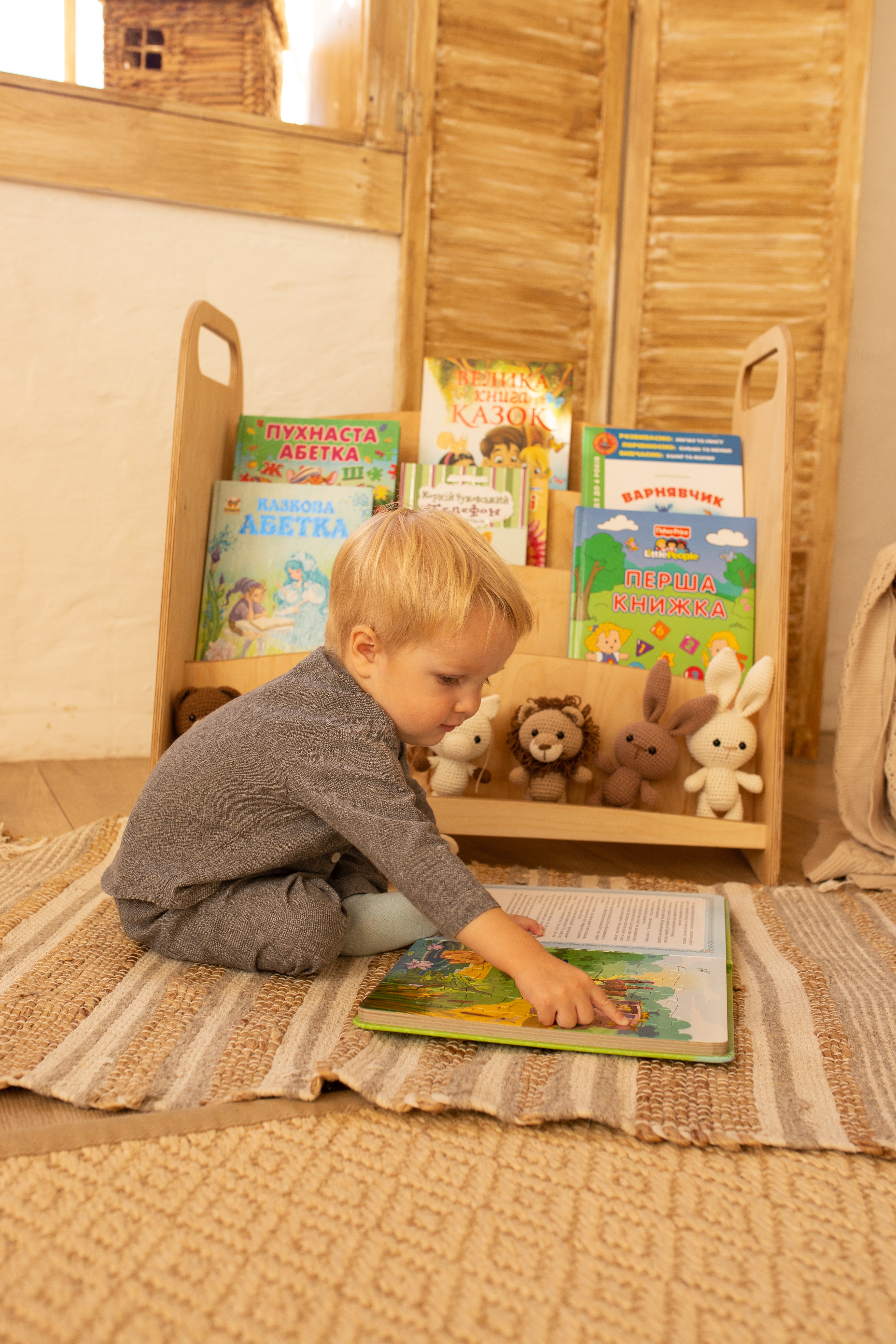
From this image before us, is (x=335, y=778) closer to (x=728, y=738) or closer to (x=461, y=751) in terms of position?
(x=461, y=751)

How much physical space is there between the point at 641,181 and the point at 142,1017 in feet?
6.21

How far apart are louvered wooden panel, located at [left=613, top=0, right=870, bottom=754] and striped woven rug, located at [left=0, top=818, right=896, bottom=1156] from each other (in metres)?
1.42

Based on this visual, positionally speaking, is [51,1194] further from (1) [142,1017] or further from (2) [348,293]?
(2) [348,293]

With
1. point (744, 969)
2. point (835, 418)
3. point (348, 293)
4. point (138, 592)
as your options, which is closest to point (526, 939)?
Answer: point (744, 969)

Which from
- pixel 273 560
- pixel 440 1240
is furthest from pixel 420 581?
pixel 273 560

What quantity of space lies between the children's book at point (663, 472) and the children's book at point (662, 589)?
55 mm

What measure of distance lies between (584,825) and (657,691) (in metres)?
0.19

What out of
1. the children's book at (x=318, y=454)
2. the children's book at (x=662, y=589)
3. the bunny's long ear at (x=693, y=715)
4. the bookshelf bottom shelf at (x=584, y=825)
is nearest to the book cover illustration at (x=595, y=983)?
the bookshelf bottom shelf at (x=584, y=825)

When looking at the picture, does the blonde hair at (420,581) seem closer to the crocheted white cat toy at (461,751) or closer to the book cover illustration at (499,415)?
the crocheted white cat toy at (461,751)

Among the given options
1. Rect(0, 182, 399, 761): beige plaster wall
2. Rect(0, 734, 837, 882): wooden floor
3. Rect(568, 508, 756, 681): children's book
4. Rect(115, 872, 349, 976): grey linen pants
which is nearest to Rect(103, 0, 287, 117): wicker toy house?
Rect(0, 182, 399, 761): beige plaster wall

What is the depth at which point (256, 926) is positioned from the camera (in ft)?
2.89

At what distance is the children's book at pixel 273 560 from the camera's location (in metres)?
1.45

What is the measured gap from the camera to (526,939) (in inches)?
30.0

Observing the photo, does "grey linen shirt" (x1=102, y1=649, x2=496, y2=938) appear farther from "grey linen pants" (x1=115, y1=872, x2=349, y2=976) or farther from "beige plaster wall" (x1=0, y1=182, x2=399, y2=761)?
"beige plaster wall" (x1=0, y1=182, x2=399, y2=761)
